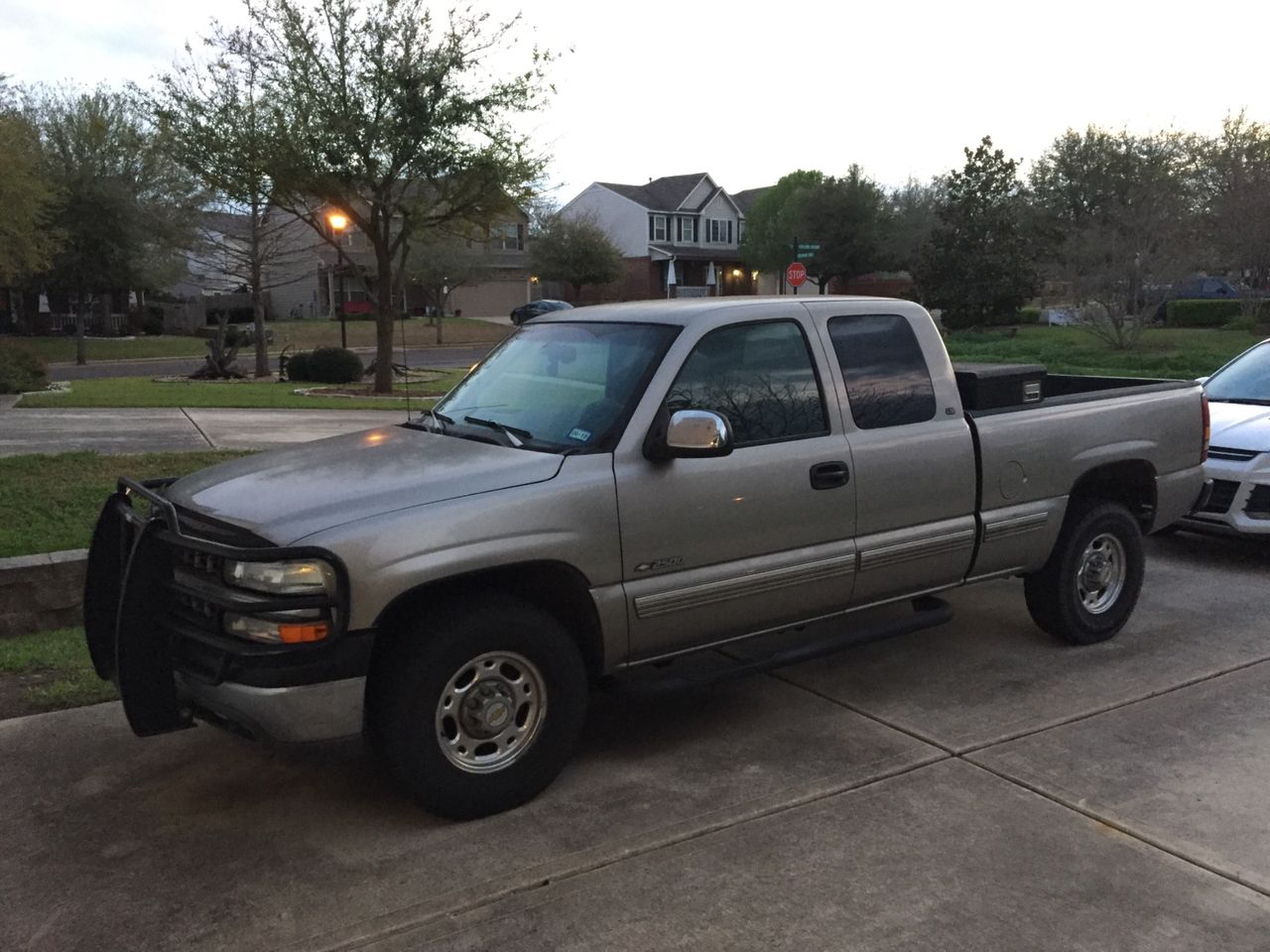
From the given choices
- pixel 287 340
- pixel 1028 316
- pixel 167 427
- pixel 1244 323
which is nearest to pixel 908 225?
pixel 1028 316

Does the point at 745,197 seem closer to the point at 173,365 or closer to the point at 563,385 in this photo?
the point at 173,365

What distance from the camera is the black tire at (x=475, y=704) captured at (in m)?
3.85

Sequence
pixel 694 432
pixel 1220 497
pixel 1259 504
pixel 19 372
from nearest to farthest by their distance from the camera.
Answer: pixel 694 432 < pixel 1259 504 < pixel 1220 497 < pixel 19 372

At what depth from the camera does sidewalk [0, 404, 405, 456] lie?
469 inches

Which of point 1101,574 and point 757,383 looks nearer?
point 757,383

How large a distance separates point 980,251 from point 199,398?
30761 millimetres

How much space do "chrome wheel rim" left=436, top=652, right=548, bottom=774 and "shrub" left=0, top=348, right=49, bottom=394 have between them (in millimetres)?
17642

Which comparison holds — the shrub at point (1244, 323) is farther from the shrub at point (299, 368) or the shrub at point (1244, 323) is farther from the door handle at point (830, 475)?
the door handle at point (830, 475)

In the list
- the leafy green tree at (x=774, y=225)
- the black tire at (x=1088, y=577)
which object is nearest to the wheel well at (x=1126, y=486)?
the black tire at (x=1088, y=577)

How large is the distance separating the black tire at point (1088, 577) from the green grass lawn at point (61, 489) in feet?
18.4

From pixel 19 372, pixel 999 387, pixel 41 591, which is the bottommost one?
pixel 41 591

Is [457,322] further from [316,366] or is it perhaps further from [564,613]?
[564,613]

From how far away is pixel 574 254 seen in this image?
57.5m

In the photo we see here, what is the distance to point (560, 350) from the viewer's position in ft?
16.7
